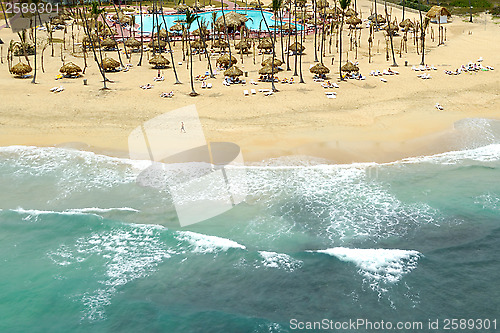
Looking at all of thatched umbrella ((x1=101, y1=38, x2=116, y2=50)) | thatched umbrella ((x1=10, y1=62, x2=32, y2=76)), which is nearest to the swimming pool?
→ thatched umbrella ((x1=101, y1=38, x2=116, y2=50))

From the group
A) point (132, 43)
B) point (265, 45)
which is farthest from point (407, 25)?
point (132, 43)

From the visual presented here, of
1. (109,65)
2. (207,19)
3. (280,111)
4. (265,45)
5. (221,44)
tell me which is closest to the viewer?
(280,111)

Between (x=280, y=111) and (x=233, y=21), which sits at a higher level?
(x=233, y=21)

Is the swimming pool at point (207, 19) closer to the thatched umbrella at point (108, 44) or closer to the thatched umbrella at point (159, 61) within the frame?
the thatched umbrella at point (108, 44)

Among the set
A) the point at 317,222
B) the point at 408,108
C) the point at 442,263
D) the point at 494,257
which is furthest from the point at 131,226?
the point at 408,108

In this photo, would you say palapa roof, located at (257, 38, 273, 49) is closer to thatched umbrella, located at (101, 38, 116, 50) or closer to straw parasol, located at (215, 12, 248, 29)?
straw parasol, located at (215, 12, 248, 29)

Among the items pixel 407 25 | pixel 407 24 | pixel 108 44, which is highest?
pixel 407 24

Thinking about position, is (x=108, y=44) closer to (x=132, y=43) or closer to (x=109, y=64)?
(x=132, y=43)

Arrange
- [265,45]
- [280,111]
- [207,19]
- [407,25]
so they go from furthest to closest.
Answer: [207,19] < [407,25] < [265,45] < [280,111]

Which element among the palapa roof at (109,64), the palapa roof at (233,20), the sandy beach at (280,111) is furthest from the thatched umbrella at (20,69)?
the palapa roof at (233,20)
